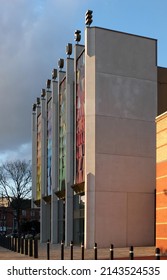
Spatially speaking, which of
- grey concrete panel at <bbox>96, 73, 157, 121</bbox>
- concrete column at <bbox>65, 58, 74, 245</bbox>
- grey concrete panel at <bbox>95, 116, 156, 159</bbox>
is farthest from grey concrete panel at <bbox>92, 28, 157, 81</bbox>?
concrete column at <bbox>65, 58, 74, 245</bbox>

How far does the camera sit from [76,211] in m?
40.6

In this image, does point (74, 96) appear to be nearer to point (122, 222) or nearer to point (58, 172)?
point (58, 172)

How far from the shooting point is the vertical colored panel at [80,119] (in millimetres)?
38375

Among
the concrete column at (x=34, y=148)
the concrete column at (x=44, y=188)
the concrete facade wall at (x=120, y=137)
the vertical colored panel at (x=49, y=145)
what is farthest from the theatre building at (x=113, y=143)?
the concrete column at (x=34, y=148)

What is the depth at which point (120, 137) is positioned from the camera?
122 feet

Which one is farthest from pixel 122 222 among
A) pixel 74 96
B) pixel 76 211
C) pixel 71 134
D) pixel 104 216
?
pixel 74 96

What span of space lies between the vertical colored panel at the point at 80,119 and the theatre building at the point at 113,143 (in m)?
0.08

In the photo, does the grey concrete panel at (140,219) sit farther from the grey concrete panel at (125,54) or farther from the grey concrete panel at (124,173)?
the grey concrete panel at (125,54)

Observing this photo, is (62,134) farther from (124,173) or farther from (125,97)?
(124,173)

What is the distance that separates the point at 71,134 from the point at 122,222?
32.6 feet

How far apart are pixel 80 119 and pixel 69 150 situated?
3.78 m

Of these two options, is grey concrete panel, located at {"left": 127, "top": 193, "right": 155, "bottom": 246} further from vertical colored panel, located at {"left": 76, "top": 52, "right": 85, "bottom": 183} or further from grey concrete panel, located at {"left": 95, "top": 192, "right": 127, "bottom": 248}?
vertical colored panel, located at {"left": 76, "top": 52, "right": 85, "bottom": 183}

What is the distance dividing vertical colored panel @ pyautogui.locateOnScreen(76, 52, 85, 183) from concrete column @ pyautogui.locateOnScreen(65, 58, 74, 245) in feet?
5.90
